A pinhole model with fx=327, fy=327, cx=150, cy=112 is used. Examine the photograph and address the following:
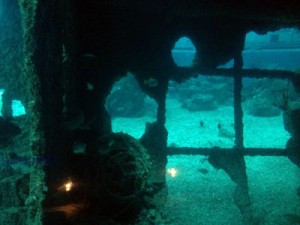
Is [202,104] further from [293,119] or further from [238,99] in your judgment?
[238,99]

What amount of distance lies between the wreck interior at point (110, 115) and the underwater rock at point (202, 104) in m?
12.8

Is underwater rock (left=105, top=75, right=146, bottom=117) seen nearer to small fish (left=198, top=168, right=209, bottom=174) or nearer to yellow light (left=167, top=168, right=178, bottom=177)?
yellow light (left=167, top=168, right=178, bottom=177)

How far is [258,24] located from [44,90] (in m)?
4.33

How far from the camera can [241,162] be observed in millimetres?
6527

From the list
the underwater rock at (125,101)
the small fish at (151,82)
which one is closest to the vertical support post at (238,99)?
the small fish at (151,82)

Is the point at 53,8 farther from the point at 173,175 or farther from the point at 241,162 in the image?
the point at 173,175

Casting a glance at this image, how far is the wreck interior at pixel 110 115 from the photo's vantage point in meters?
3.93

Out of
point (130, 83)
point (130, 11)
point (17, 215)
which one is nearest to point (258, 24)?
point (130, 11)

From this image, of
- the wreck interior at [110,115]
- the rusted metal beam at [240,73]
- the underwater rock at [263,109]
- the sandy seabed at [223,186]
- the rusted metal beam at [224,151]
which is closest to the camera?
the wreck interior at [110,115]

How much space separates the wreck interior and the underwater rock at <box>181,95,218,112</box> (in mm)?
12841

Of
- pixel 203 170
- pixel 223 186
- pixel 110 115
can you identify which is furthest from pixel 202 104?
pixel 110 115

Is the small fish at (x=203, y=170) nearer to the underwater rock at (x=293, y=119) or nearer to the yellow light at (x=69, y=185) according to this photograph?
the underwater rock at (x=293, y=119)

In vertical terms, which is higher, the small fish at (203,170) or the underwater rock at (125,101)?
the underwater rock at (125,101)

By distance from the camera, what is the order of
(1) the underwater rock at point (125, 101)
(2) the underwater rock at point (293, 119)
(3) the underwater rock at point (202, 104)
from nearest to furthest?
(2) the underwater rock at point (293, 119) → (1) the underwater rock at point (125, 101) → (3) the underwater rock at point (202, 104)
